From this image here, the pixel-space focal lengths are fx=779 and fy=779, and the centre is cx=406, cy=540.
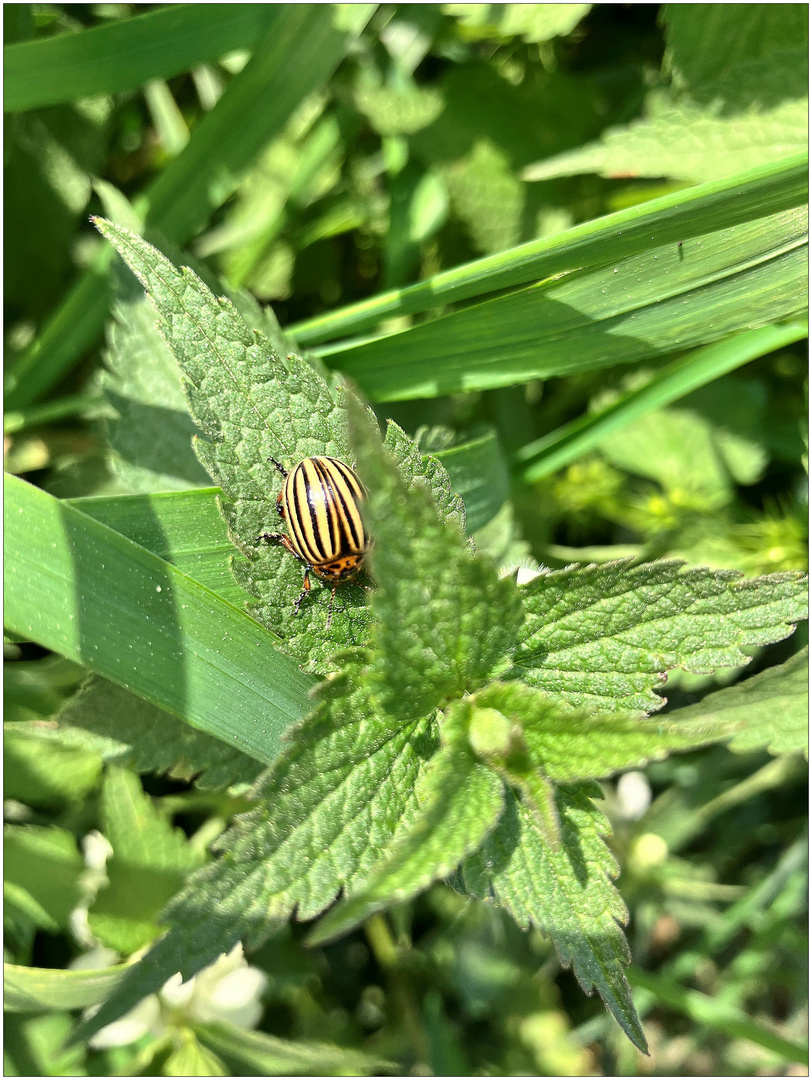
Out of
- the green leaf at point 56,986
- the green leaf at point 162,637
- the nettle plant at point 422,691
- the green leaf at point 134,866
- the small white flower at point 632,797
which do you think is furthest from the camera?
the small white flower at point 632,797

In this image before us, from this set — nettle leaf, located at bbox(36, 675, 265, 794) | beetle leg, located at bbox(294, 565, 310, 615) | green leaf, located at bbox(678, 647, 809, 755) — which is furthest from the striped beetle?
green leaf, located at bbox(678, 647, 809, 755)

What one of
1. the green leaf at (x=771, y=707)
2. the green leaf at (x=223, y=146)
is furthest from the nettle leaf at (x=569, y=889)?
the green leaf at (x=223, y=146)

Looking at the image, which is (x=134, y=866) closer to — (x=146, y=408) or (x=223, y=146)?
(x=146, y=408)

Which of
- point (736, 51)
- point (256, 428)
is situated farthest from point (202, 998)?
point (736, 51)

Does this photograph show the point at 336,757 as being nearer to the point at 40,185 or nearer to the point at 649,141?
the point at 649,141

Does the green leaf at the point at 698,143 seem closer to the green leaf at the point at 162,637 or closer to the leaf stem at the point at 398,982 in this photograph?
the green leaf at the point at 162,637

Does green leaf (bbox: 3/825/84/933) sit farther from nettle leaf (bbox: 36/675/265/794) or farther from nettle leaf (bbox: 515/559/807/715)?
nettle leaf (bbox: 515/559/807/715)

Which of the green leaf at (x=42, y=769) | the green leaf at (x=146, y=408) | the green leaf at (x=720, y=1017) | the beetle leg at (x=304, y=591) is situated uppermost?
the green leaf at (x=146, y=408)
